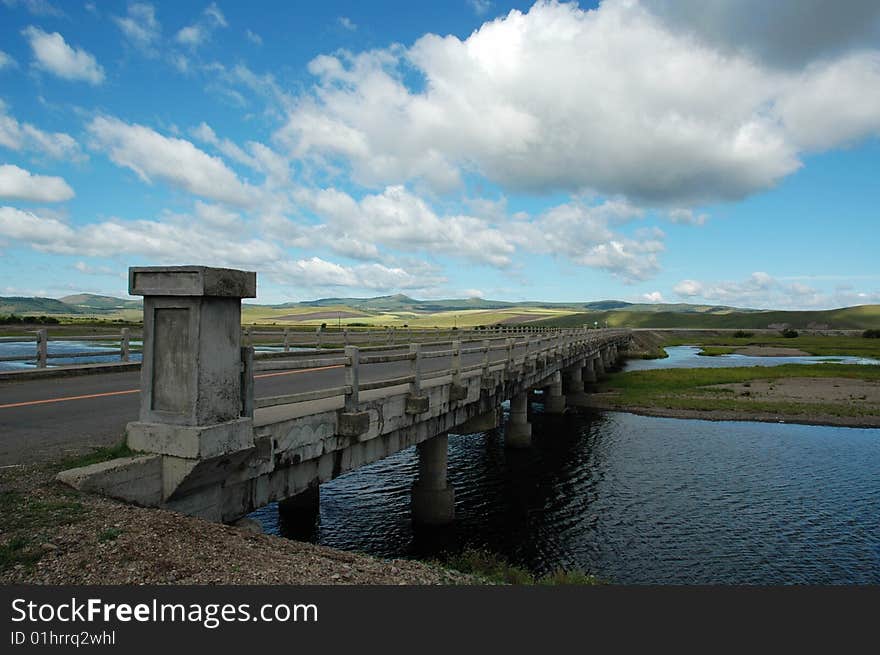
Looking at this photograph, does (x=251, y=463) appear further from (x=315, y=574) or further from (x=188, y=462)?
(x=315, y=574)

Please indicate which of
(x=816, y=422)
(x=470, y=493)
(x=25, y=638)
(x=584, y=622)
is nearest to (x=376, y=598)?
(x=584, y=622)

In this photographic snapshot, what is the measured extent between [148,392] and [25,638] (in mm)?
2774

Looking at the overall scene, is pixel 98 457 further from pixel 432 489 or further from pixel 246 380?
pixel 432 489

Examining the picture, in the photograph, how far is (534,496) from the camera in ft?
64.5

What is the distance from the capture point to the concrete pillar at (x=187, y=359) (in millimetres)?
6309

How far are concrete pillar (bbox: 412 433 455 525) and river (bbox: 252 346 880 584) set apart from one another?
1.40ft

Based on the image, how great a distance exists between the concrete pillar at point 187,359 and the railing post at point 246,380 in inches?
11.3

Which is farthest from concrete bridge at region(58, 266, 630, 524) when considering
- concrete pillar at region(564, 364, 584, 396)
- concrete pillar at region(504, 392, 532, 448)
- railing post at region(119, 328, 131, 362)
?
concrete pillar at region(564, 364, 584, 396)

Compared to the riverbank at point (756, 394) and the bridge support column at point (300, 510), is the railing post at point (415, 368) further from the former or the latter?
the riverbank at point (756, 394)

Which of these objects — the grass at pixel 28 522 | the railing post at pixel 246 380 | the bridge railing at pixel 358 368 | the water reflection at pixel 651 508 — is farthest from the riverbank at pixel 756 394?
the grass at pixel 28 522

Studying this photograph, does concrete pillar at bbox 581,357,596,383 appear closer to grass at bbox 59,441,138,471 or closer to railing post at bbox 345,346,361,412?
railing post at bbox 345,346,361,412

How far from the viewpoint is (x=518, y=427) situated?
2733 centimetres

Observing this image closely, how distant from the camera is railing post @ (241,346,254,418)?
7.07 meters

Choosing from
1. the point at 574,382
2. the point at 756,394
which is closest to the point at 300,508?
the point at 574,382
